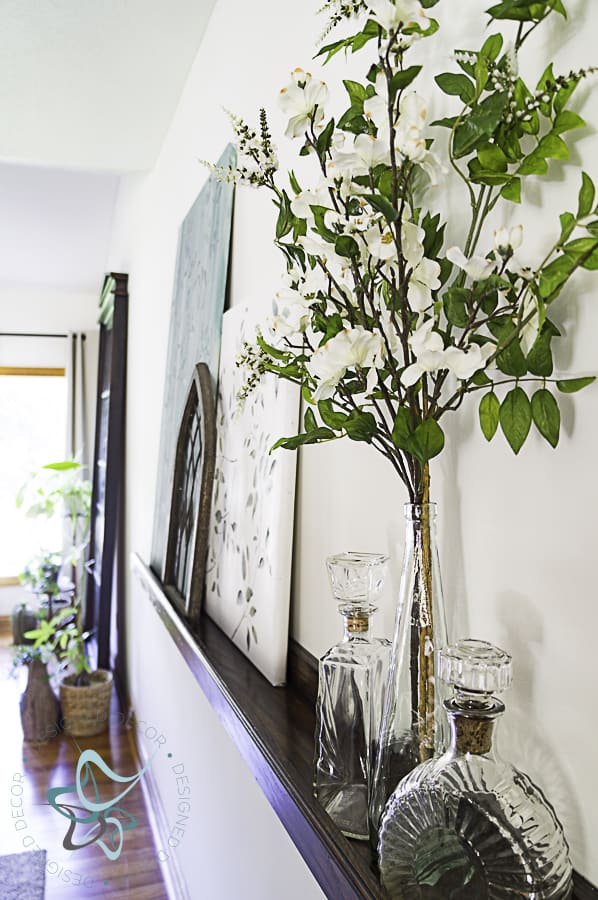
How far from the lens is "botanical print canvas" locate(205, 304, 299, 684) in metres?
1.32

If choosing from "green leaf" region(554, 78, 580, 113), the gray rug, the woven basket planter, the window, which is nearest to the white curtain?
the window

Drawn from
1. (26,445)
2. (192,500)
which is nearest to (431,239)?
(192,500)

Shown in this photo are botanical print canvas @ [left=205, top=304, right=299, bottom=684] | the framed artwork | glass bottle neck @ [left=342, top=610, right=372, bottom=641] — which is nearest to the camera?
glass bottle neck @ [left=342, top=610, right=372, bottom=641]

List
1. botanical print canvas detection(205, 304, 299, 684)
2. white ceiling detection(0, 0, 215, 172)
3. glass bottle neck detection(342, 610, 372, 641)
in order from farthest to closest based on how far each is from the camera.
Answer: white ceiling detection(0, 0, 215, 172) → botanical print canvas detection(205, 304, 299, 684) → glass bottle neck detection(342, 610, 372, 641)

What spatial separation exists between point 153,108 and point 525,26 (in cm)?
221

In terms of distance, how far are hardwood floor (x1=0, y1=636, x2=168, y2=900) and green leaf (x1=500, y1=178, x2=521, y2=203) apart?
214cm

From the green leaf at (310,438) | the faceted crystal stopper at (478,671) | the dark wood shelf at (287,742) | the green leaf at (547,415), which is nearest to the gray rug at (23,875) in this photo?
the dark wood shelf at (287,742)

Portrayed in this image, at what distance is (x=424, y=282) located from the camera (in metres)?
0.73

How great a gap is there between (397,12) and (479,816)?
0.63 m

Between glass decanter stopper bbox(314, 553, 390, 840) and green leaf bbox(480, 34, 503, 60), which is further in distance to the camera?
glass decanter stopper bbox(314, 553, 390, 840)

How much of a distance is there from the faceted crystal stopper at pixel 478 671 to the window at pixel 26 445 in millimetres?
5744

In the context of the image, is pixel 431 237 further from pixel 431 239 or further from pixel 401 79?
pixel 401 79

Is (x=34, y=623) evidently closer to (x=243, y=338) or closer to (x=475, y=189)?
(x=243, y=338)

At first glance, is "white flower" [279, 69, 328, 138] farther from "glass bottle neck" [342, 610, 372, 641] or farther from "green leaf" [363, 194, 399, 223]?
"glass bottle neck" [342, 610, 372, 641]
